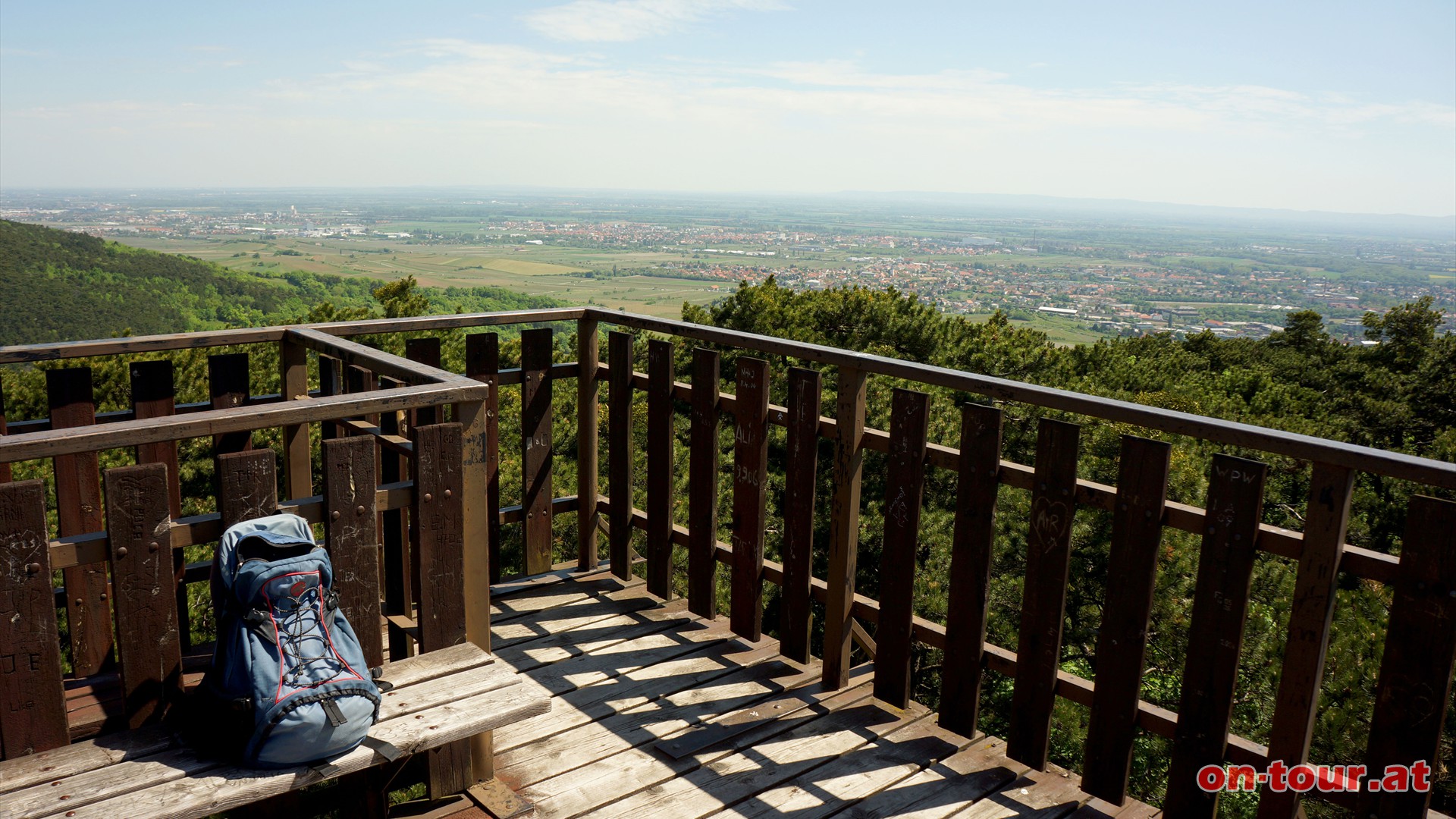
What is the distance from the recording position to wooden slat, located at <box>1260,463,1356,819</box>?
2059 mm

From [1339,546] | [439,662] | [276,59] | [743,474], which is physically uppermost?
[276,59]

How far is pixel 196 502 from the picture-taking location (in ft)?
23.4

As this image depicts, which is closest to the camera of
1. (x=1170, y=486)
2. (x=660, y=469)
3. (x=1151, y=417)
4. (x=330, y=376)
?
(x=1151, y=417)

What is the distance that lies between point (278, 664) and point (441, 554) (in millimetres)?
613

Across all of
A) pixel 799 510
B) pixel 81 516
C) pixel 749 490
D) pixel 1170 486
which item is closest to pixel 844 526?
pixel 799 510

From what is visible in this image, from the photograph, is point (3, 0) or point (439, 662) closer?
point (439, 662)

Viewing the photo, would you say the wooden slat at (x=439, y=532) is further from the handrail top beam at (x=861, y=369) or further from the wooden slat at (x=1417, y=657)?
the wooden slat at (x=1417, y=657)

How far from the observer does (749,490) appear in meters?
3.44

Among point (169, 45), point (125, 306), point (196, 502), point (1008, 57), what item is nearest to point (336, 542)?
point (196, 502)

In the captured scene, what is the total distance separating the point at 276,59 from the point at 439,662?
463 ft

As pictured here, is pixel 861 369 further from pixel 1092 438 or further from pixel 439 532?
pixel 1092 438

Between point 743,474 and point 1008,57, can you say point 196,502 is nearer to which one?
point 743,474

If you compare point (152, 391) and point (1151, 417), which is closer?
point (1151, 417)

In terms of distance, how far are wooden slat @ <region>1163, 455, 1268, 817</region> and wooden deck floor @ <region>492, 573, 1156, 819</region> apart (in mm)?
298
